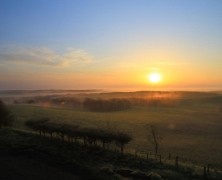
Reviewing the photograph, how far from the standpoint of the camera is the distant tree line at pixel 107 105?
121 m

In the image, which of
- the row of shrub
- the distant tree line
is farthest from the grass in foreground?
the distant tree line

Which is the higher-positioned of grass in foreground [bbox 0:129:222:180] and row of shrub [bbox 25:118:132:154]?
row of shrub [bbox 25:118:132:154]

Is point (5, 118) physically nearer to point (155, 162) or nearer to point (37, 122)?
point (37, 122)

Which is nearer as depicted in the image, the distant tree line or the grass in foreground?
the grass in foreground

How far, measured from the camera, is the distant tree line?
12086 centimetres

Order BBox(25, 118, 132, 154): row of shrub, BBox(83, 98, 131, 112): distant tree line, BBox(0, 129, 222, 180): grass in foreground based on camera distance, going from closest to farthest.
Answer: BBox(0, 129, 222, 180): grass in foreground, BBox(25, 118, 132, 154): row of shrub, BBox(83, 98, 131, 112): distant tree line

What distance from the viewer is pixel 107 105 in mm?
123062

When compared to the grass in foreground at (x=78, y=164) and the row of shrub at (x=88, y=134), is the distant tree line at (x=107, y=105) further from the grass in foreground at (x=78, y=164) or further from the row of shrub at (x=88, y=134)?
the grass in foreground at (x=78, y=164)

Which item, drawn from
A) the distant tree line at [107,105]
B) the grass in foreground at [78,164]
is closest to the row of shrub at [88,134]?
the grass in foreground at [78,164]

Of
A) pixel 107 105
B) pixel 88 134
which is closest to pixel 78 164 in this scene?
pixel 88 134

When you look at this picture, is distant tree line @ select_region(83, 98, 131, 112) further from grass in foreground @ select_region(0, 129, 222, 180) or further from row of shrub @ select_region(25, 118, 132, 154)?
grass in foreground @ select_region(0, 129, 222, 180)

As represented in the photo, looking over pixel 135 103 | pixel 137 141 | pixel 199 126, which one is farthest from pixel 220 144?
pixel 135 103

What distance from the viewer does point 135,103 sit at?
140 metres

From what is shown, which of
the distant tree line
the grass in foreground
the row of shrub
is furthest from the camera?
the distant tree line
